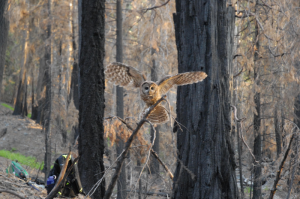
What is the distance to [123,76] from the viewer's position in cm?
397

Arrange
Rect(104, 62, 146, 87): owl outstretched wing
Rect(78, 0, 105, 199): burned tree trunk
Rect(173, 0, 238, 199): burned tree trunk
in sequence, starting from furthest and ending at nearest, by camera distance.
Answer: Rect(78, 0, 105, 199): burned tree trunk → Rect(104, 62, 146, 87): owl outstretched wing → Rect(173, 0, 238, 199): burned tree trunk

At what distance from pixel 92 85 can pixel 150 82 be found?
4.02ft

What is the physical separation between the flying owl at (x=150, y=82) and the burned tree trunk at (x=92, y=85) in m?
0.41

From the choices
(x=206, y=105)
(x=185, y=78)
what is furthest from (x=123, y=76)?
(x=206, y=105)

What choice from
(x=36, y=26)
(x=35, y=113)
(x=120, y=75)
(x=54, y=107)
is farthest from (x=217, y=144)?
(x=35, y=113)

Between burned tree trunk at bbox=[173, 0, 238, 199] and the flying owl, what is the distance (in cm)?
24

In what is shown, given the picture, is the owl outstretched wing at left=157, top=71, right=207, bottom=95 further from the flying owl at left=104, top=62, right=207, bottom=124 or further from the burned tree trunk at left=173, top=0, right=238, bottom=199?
the burned tree trunk at left=173, top=0, right=238, bottom=199

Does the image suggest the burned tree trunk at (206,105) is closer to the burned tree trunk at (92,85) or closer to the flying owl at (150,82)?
the flying owl at (150,82)

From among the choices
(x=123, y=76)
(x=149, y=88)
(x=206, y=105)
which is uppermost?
(x=123, y=76)

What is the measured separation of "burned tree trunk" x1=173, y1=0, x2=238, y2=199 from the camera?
3293mm

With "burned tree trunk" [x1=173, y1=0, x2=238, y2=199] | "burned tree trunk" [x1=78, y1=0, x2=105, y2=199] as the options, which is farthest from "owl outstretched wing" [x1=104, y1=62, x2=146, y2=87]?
"burned tree trunk" [x1=173, y1=0, x2=238, y2=199]

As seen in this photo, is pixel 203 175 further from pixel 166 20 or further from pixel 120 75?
pixel 166 20

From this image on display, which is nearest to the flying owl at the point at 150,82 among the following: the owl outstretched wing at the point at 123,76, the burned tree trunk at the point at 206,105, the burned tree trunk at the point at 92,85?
the owl outstretched wing at the point at 123,76

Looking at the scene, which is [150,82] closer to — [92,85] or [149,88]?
[149,88]
